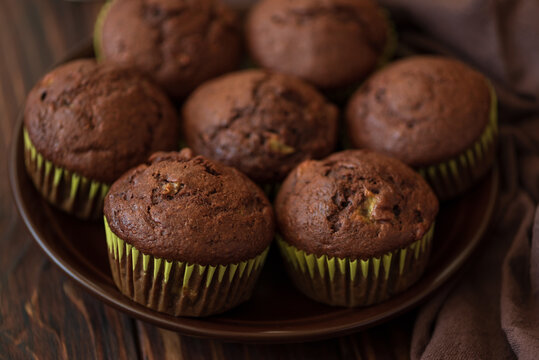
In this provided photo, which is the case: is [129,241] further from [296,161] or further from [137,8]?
[137,8]

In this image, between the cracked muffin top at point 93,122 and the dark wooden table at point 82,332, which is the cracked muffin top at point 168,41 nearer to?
the cracked muffin top at point 93,122

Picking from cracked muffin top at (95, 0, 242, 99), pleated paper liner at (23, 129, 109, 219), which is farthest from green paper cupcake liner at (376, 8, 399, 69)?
pleated paper liner at (23, 129, 109, 219)

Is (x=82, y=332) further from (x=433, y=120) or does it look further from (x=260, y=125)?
(x=433, y=120)

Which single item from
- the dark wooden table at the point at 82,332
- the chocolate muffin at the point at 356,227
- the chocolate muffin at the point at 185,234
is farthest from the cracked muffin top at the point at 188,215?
the dark wooden table at the point at 82,332

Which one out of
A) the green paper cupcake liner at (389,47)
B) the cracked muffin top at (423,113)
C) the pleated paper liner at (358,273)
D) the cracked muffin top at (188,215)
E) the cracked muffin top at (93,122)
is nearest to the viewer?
the cracked muffin top at (188,215)

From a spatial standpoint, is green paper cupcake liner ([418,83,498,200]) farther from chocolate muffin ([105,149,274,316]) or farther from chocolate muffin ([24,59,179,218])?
chocolate muffin ([24,59,179,218])

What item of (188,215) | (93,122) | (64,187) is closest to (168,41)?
(93,122)
